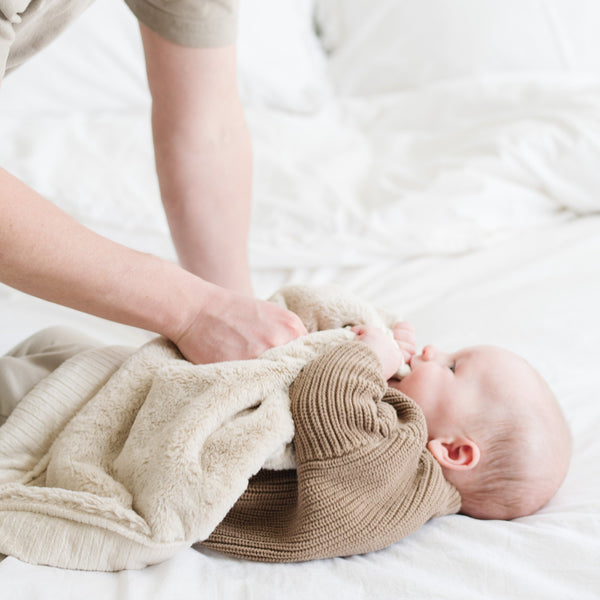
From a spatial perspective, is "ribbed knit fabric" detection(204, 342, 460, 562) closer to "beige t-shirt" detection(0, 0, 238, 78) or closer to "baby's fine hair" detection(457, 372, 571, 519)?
"baby's fine hair" detection(457, 372, 571, 519)

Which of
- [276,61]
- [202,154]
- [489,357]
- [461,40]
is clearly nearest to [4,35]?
[202,154]

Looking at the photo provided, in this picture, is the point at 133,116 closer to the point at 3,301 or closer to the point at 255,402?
the point at 3,301

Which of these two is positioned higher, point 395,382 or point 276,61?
point 276,61

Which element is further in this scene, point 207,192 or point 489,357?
point 207,192

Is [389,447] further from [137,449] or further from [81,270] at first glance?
[81,270]

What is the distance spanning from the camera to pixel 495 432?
2.91 ft

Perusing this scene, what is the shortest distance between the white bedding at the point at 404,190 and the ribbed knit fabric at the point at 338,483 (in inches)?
1.1

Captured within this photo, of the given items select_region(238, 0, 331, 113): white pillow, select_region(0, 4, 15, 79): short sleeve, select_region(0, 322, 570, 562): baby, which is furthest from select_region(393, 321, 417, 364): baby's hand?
select_region(238, 0, 331, 113): white pillow

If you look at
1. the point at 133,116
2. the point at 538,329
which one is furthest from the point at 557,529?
the point at 133,116

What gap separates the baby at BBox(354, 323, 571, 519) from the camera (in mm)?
867

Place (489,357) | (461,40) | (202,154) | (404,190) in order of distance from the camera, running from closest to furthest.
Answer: (489,357), (202,154), (404,190), (461,40)

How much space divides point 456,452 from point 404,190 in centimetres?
85

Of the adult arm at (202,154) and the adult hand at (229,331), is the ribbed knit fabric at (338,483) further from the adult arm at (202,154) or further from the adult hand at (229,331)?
the adult arm at (202,154)

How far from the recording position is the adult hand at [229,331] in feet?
2.76
